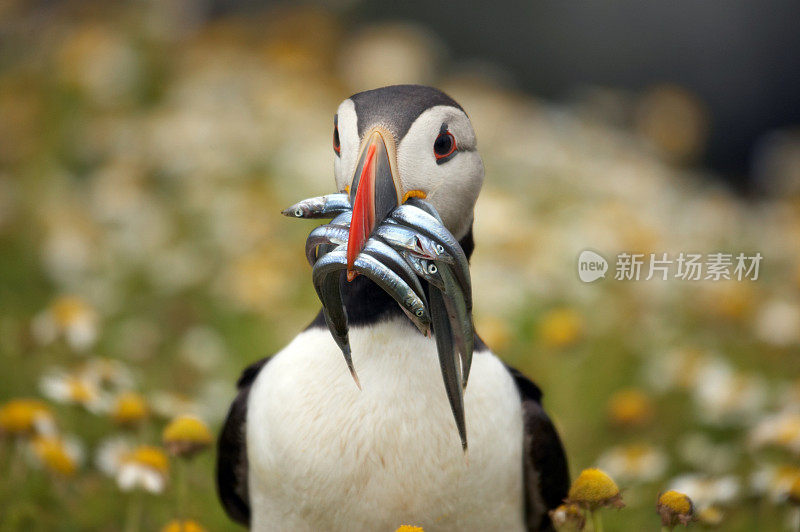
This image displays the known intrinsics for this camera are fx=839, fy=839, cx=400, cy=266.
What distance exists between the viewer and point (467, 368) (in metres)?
1.64

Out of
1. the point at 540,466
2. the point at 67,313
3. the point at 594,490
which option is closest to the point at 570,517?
the point at 594,490

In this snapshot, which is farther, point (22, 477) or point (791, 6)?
point (791, 6)

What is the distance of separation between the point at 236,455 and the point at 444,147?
0.91 meters

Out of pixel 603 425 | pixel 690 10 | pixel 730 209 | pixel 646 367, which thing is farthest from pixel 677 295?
pixel 690 10

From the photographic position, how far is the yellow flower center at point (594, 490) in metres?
1.76

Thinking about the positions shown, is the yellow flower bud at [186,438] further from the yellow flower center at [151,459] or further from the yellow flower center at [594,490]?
the yellow flower center at [594,490]

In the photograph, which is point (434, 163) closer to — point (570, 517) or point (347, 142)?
point (347, 142)

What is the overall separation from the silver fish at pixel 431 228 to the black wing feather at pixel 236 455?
2.40ft

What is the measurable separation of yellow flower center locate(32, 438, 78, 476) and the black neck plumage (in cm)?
97

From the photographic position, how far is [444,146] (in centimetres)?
176

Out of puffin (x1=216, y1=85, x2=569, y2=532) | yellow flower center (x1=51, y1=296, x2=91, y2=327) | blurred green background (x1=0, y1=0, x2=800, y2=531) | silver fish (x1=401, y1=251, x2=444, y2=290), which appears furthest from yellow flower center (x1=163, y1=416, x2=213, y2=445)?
yellow flower center (x1=51, y1=296, x2=91, y2=327)

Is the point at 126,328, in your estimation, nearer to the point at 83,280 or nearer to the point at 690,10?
the point at 83,280

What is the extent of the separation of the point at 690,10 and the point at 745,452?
18.1ft

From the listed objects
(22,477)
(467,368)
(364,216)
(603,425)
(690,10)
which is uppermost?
(690,10)
